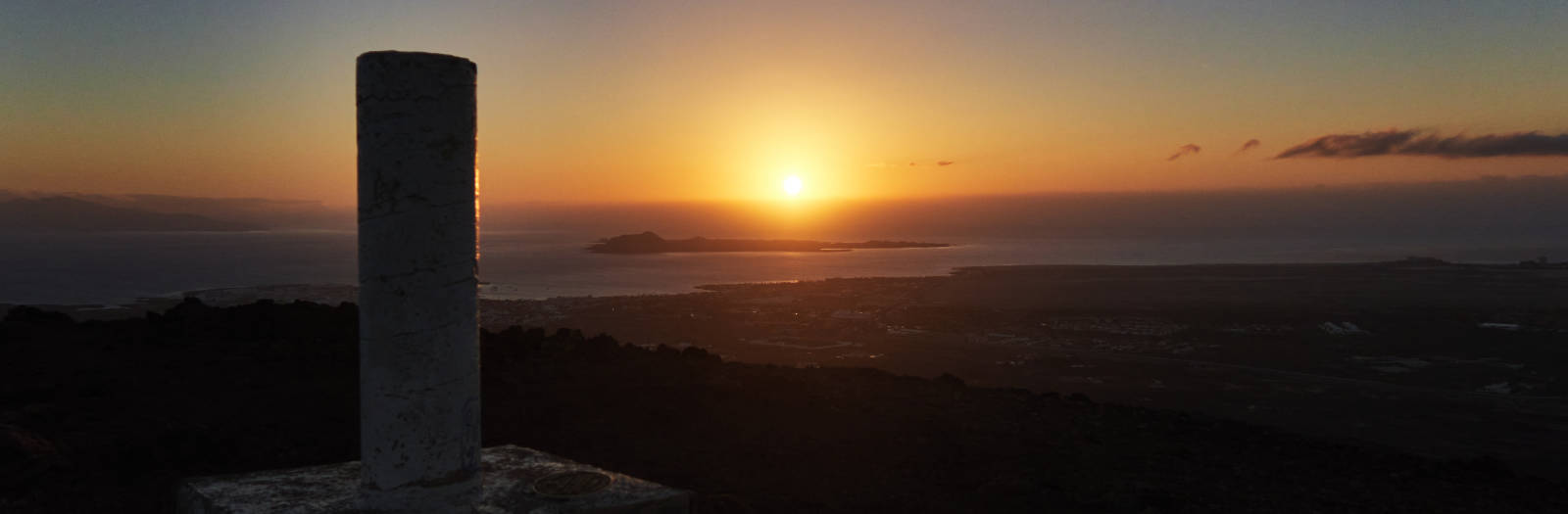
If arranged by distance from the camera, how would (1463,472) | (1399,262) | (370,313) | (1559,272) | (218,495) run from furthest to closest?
(1399,262) → (1559,272) → (1463,472) → (218,495) → (370,313)

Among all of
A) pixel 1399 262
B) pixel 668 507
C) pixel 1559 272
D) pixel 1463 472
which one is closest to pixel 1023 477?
pixel 668 507

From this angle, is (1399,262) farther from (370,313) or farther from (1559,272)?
(370,313)

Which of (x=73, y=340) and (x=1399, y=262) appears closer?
(x=73, y=340)

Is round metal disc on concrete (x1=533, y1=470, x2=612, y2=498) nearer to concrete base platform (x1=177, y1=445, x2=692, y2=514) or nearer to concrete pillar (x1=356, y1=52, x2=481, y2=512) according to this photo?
concrete base platform (x1=177, y1=445, x2=692, y2=514)


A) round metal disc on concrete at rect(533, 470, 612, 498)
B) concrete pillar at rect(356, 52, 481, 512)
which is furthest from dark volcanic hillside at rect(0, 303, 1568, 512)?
concrete pillar at rect(356, 52, 481, 512)

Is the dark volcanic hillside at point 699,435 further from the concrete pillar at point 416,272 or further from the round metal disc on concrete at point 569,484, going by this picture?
the concrete pillar at point 416,272

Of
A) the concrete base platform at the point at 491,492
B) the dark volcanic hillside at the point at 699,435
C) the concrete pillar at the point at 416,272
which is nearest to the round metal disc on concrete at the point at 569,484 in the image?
the concrete base platform at the point at 491,492

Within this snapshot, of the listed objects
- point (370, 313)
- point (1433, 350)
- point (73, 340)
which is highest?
point (370, 313)
